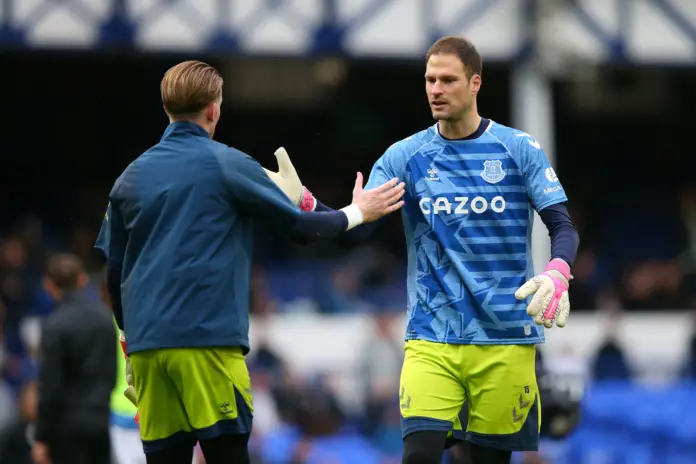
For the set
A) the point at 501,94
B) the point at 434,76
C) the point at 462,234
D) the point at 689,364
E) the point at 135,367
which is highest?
the point at 501,94

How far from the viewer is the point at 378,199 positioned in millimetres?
6238

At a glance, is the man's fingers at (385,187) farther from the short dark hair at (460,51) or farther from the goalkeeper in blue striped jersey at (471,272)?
the short dark hair at (460,51)

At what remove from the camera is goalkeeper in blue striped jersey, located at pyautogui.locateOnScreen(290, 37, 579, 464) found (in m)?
6.40

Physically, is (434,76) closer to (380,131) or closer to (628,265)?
(628,265)

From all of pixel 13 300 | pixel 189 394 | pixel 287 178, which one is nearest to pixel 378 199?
pixel 287 178

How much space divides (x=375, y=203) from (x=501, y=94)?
19.0m

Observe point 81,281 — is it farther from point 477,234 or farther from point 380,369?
point 380,369

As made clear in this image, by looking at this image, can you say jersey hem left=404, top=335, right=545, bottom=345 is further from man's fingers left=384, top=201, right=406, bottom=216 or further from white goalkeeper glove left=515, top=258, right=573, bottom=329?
man's fingers left=384, top=201, right=406, bottom=216

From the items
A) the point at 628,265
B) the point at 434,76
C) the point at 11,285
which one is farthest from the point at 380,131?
the point at 434,76

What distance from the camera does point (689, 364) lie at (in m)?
17.4

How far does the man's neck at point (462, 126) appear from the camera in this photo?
6.55 metres

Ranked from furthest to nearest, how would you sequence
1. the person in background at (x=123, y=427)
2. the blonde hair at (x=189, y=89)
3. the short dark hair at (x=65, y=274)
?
the short dark hair at (x=65, y=274) → the person in background at (x=123, y=427) → the blonde hair at (x=189, y=89)

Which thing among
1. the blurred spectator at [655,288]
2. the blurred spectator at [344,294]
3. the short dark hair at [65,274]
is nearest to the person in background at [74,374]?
the short dark hair at [65,274]

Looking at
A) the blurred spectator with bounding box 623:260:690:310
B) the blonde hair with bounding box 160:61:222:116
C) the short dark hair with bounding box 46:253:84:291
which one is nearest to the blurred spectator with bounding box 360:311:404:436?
the short dark hair with bounding box 46:253:84:291
